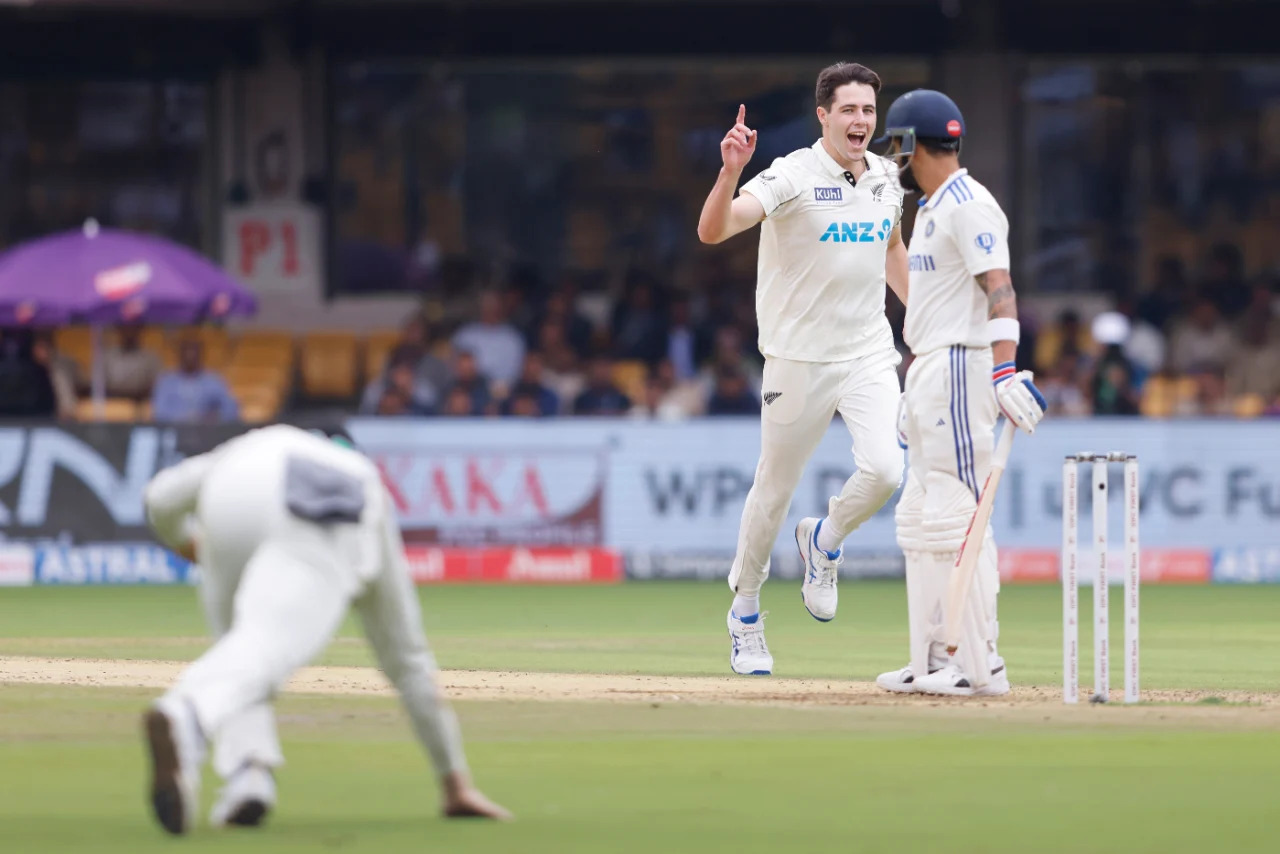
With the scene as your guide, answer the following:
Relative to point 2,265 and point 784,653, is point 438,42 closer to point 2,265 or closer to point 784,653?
point 2,265

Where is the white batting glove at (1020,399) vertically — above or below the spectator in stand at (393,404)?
above

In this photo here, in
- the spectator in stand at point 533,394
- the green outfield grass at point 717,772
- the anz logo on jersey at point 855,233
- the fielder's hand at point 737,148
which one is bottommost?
the green outfield grass at point 717,772

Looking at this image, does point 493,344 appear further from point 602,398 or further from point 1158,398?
point 1158,398

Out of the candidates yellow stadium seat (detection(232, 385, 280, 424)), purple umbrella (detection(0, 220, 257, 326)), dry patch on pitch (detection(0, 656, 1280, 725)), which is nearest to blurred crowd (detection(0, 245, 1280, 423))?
yellow stadium seat (detection(232, 385, 280, 424))

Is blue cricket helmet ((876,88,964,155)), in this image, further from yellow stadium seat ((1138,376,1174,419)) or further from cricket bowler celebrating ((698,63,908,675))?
yellow stadium seat ((1138,376,1174,419))

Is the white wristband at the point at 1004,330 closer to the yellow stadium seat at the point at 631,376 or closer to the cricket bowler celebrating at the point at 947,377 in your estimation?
the cricket bowler celebrating at the point at 947,377

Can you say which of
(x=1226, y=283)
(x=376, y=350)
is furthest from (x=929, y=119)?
(x=1226, y=283)

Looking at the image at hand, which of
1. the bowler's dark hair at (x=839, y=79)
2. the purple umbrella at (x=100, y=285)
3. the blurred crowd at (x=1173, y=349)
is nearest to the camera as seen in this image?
the bowler's dark hair at (x=839, y=79)

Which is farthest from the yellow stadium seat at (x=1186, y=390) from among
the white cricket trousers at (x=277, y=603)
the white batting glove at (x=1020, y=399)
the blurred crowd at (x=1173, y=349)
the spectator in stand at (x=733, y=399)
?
the white cricket trousers at (x=277, y=603)

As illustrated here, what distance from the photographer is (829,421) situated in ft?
29.5

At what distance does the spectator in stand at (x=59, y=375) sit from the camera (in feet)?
59.5

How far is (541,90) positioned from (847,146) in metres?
14.0

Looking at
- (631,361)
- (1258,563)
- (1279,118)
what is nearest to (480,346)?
(631,361)

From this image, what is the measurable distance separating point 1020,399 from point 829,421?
1261 mm
